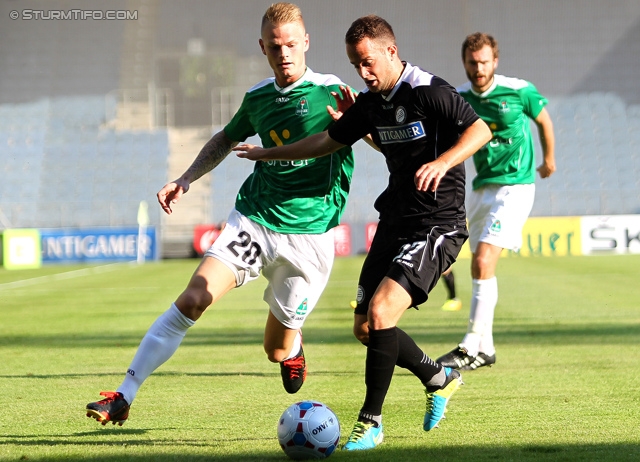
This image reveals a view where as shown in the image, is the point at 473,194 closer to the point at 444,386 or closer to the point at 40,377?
the point at 444,386

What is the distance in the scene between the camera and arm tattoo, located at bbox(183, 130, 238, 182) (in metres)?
5.79

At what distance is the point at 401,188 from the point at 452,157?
48 centimetres

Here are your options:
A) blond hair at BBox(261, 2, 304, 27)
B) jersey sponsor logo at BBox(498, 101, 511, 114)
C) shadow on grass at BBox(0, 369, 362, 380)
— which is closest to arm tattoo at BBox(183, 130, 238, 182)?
blond hair at BBox(261, 2, 304, 27)

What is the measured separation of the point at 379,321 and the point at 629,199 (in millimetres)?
32674

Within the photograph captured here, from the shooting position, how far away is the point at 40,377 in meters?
7.52

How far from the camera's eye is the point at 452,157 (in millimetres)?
4594

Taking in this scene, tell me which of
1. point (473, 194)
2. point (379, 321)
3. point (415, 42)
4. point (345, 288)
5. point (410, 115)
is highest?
point (415, 42)

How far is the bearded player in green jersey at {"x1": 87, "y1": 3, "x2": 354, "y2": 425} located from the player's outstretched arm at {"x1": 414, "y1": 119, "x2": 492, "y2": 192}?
A: 3.17 feet

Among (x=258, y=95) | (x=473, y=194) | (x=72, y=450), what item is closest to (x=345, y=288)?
(x=473, y=194)

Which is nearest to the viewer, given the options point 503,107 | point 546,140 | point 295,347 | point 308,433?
point 308,433

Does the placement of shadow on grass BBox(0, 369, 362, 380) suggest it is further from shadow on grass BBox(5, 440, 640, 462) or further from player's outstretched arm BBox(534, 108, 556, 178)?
shadow on grass BBox(5, 440, 640, 462)

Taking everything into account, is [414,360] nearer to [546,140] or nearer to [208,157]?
[208,157]

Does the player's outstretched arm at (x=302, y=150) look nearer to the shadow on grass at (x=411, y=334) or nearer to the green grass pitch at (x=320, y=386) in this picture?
the green grass pitch at (x=320, y=386)

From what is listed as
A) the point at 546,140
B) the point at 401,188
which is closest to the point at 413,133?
the point at 401,188
